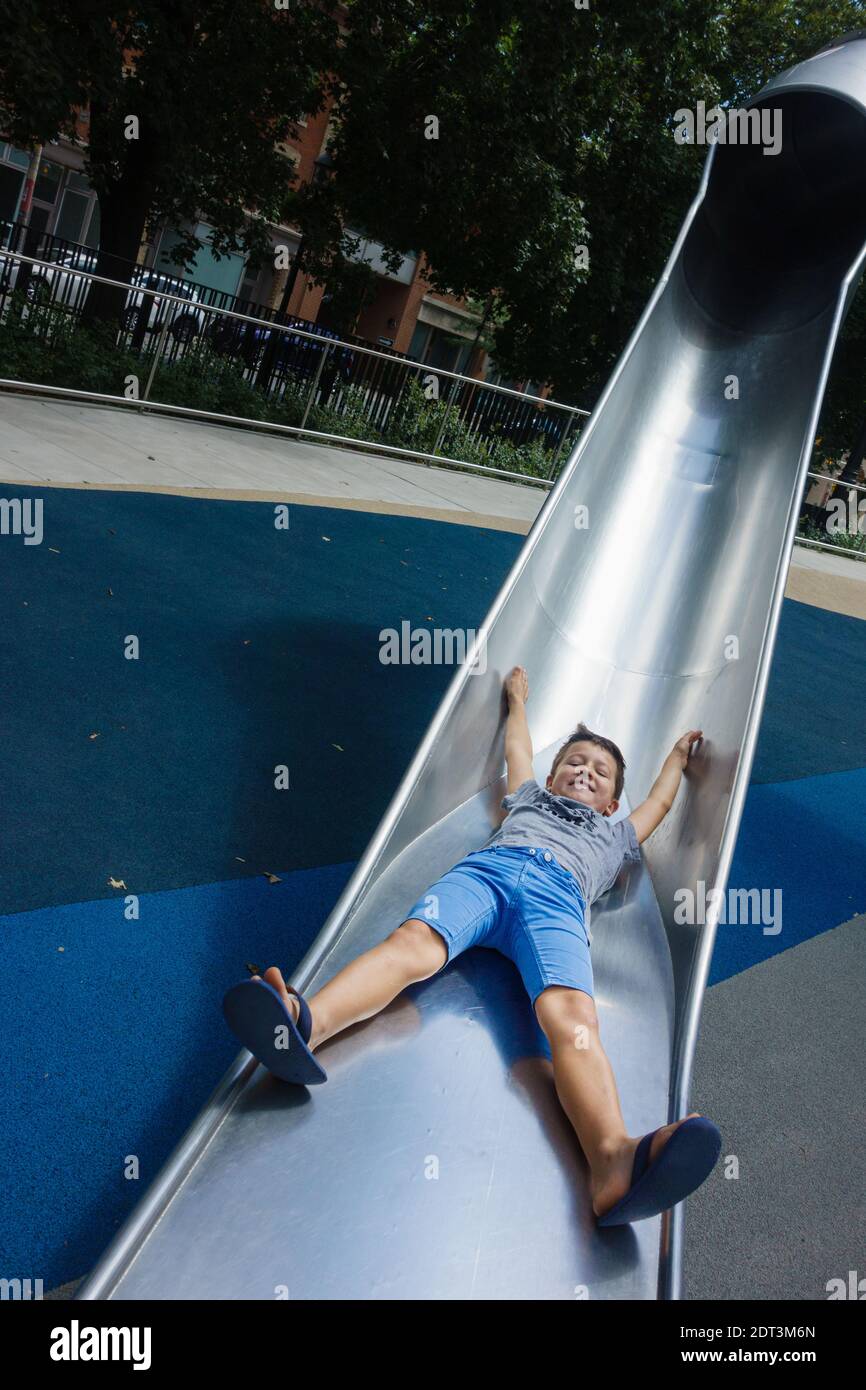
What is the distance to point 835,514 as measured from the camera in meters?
16.8

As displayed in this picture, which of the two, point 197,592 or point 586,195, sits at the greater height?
point 586,195

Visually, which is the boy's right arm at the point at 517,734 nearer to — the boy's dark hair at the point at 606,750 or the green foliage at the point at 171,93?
the boy's dark hair at the point at 606,750

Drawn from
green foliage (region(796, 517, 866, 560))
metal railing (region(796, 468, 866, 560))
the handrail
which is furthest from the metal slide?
green foliage (region(796, 517, 866, 560))

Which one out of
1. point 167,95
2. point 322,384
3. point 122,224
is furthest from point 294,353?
point 122,224

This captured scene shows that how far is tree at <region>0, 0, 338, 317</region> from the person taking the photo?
10062 mm

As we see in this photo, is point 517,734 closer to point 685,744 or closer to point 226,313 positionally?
point 685,744

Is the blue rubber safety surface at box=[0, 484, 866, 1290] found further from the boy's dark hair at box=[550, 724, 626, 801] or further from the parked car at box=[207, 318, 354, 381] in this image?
the parked car at box=[207, 318, 354, 381]

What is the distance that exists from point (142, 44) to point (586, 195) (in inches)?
345

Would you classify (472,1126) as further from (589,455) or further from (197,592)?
(197,592)

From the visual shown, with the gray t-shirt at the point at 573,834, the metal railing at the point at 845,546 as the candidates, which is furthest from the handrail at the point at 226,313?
the gray t-shirt at the point at 573,834

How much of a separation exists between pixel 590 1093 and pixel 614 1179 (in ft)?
0.69

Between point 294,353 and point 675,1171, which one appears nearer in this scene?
point 675,1171

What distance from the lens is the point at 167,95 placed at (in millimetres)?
11164

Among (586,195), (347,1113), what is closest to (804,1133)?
(347,1113)
